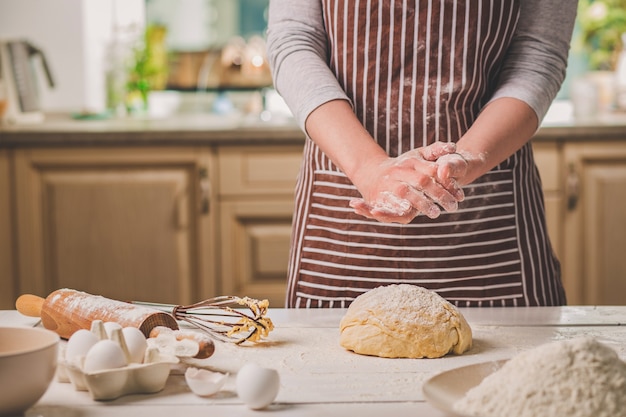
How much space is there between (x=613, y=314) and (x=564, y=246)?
1432mm

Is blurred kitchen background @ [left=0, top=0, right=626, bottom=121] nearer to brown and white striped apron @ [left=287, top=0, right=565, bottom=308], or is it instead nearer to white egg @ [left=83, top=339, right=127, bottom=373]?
brown and white striped apron @ [left=287, top=0, right=565, bottom=308]

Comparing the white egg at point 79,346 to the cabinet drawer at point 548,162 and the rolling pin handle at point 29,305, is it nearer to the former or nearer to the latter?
the rolling pin handle at point 29,305

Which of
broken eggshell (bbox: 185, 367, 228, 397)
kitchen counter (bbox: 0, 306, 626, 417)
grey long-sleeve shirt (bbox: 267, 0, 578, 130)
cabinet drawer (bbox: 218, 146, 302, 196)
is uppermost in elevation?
grey long-sleeve shirt (bbox: 267, 0, 578, 130)

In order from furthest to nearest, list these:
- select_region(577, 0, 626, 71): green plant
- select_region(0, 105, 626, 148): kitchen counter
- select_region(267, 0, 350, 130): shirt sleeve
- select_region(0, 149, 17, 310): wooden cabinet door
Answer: select_region(577, 0, 626, 71): green plant, select_region(0, 149, 17, 310): wooden cabinet door, select_region(0, 105, 626, 148): kitchen counter, select_region(267, 0, 350, 130): shirt sleeve

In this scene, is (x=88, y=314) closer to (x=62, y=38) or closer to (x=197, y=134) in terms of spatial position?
(x=197, y=134)

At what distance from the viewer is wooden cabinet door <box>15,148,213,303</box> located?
2568 millimetres

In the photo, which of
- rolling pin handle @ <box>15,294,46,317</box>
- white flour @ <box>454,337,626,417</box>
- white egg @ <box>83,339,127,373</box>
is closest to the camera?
white flour @ <box>454,337,626,417</box>

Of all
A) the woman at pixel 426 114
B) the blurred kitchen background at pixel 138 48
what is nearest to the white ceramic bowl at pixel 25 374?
the woman at pixel 426 114

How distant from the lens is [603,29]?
3.21 m

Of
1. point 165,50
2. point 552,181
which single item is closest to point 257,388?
point 552,181

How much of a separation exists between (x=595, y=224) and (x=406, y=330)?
175 centimetres

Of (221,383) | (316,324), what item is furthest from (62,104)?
(221,383)

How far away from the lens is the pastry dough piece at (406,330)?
3.06 ft

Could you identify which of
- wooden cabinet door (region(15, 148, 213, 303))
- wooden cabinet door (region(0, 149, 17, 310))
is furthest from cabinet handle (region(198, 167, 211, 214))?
wooden cabinet door (region(0, 149, 17, 310))
